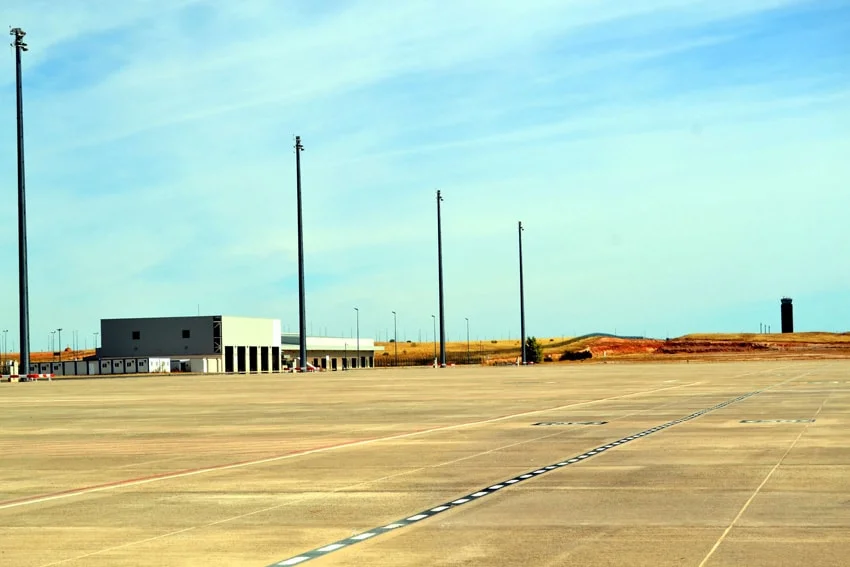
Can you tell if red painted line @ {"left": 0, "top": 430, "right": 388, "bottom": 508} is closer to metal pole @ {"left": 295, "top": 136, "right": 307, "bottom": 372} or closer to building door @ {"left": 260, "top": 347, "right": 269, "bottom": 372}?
metal pole @ {"left": 295, "top": 136, "right": 307, "bottom": 372}

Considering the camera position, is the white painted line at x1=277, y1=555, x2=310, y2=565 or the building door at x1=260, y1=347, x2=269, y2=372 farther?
the building door at x1=260, y1=347, x2=269, y2=372

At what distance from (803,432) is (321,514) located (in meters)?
16.8

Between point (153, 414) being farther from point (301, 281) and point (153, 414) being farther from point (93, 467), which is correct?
point (301, 281)

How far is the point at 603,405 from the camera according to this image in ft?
142

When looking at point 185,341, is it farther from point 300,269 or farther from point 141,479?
point 141,479

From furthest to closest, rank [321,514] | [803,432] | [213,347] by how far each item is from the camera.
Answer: [213,347] → [803,432] → [321,514]

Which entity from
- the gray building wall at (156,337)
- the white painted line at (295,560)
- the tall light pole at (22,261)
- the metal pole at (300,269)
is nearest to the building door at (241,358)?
the gray building wall at (156,337)

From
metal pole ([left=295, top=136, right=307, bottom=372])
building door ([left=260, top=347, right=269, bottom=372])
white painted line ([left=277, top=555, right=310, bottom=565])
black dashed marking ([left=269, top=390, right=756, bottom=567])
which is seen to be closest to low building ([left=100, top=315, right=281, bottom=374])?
building door ([left=260, top=347, right=269, bottom=372])

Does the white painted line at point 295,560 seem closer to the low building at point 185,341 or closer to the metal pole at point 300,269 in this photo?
the metal pole at point 300,269

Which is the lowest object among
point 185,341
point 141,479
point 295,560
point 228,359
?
point 228,359

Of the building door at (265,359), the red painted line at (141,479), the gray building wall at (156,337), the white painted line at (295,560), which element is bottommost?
the building door at (265,359)

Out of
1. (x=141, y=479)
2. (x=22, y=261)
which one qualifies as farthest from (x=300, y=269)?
(x=141, y=479)

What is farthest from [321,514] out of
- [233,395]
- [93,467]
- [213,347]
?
[213,347]

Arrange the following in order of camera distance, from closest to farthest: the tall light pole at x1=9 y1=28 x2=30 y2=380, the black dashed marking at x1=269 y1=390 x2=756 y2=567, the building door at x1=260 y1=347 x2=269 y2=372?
the black dashed marking at x1=269 y1=390 x2=756 y2=567 < the tall light pole at x1=9 y1=28 x2=30 y2=380 < the building door at x1=260 y1=347 x2=269 y2=372
